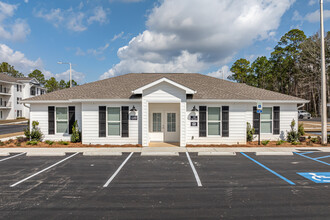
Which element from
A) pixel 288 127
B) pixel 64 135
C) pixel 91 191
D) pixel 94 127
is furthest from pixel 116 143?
pixel 288 127

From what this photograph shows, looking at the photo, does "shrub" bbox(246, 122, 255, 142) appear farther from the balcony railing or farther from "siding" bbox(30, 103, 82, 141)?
the balcony railing

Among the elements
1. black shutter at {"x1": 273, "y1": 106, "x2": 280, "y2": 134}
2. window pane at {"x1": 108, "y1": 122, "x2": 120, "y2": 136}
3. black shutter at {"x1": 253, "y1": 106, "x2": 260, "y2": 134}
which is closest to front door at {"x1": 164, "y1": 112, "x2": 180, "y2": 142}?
window pane at {"x1": 108, "y1": 122, "x2": 120, "y2": 136}

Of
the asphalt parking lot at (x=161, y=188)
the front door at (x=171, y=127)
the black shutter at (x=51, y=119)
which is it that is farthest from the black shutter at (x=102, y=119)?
the front door at (x=171, y=127)

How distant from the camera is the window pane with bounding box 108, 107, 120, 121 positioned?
12711 millimetres

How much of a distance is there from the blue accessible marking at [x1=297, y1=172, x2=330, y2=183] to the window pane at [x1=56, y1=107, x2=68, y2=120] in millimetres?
14144

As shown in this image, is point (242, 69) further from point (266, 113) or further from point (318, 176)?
point (318, 176)

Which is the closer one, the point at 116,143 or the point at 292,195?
the point at 292,195

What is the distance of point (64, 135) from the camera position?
44.3 ft

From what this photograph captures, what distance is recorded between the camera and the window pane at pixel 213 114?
504 inches

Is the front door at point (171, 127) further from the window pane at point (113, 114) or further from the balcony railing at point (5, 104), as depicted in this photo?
the balcony railing at point (5, 104)

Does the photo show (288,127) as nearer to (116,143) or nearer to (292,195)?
(292,195)

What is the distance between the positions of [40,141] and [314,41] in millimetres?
47444

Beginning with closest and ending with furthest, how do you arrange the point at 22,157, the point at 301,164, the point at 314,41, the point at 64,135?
the point at 301,164 → the point at 22,157 → the point at 64,135 → the point at 314,41

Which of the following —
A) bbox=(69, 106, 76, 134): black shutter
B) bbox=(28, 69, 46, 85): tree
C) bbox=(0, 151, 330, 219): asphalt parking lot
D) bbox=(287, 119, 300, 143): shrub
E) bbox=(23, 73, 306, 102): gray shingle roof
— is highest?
bbox=(28, 69, 46, 85): tree
